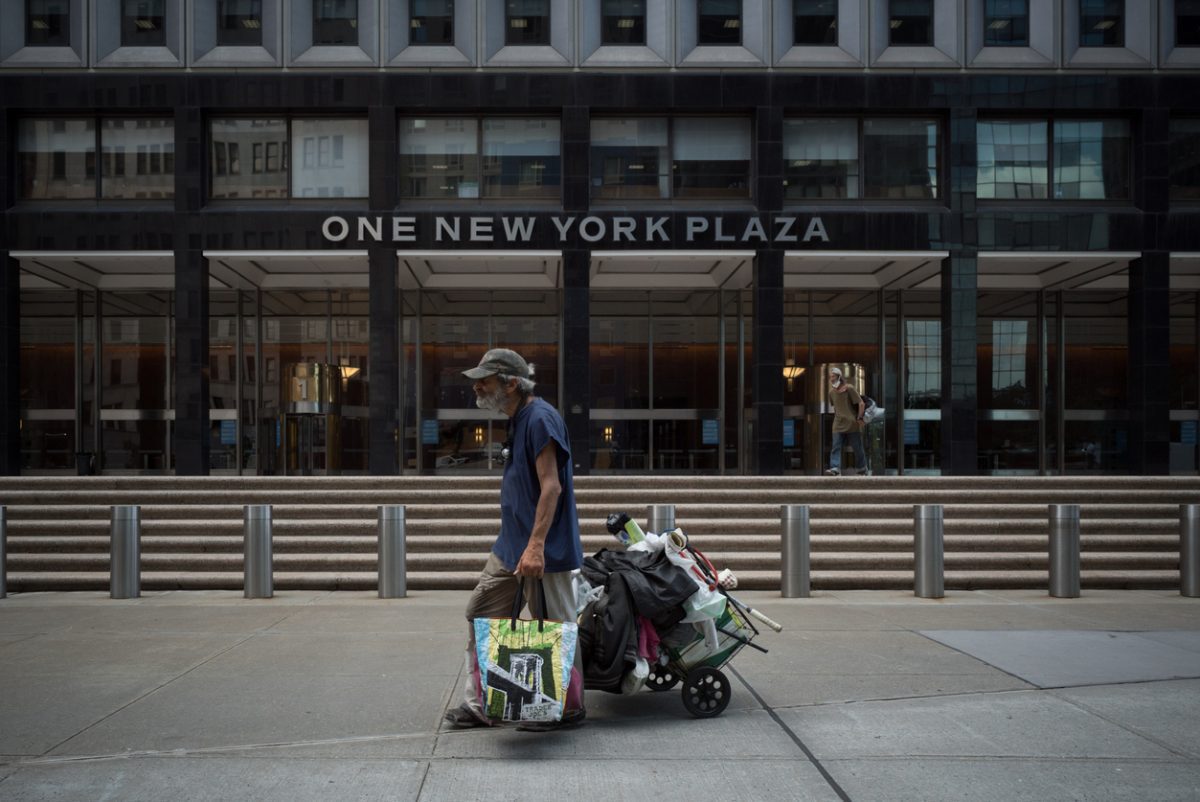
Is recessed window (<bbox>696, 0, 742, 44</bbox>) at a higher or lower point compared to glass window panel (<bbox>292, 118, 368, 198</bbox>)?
higher

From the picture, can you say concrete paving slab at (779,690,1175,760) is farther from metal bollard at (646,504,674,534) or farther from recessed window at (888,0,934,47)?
recessed window at (888,0,934,47)

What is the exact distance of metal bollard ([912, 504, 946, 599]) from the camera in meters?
9.95

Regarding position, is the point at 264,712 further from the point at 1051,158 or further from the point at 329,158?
the point at 1051,158

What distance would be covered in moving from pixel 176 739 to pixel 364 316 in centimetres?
1611

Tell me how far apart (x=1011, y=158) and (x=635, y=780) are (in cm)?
1632

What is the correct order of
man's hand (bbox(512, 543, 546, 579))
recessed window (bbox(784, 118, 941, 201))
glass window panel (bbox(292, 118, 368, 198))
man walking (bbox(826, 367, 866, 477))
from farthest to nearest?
recessed window (bbox(784, 118, 941, 201)) → glass window panel (bbox(292, 118, 368, 198)) → man walking (bbox(826, 367, 866, 477)) → man's hand (bbox(512, 543, 546, 579))

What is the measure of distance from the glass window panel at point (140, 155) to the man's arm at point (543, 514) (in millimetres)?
15024

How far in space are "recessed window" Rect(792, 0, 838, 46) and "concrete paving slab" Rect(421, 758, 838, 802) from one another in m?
15.4

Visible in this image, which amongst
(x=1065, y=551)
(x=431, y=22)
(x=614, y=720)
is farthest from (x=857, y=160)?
(x=614, y=720)

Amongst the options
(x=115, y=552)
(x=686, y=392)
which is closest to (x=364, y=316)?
(x=686, y=392)

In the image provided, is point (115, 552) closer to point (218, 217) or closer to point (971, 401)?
point (218, 217)

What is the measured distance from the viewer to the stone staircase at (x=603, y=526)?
11.0m

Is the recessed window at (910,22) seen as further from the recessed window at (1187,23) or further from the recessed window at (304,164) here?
the recessed window at (304,164)

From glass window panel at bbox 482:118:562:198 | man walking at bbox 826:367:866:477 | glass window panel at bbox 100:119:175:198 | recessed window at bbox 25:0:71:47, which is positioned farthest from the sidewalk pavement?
recessed window at bbox 25:0:71:47
